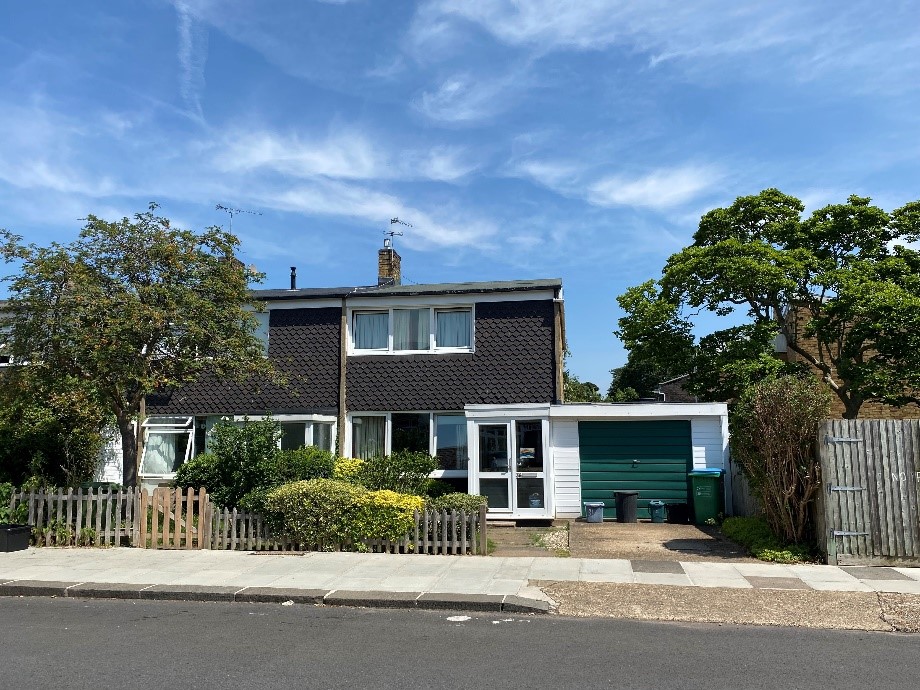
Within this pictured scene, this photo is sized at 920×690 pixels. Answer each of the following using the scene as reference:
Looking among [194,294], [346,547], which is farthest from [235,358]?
[346,547]

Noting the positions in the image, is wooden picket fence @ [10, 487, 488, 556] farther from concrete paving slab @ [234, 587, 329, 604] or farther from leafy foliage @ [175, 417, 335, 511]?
concrete paving slab @ [234, 587, 329, 604]

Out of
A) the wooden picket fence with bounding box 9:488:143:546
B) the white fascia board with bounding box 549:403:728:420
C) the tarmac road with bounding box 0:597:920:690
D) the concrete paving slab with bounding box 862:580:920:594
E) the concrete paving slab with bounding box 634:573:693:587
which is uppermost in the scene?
the white fascia board with bounding box 549:403:728:420

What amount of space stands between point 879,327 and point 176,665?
16762 millimetres

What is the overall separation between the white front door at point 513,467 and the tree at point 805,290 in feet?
17.1

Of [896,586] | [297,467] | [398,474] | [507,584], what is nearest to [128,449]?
[297,467]

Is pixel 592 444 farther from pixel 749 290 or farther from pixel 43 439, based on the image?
pixel 43 439

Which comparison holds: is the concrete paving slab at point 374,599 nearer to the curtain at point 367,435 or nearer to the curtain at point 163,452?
the curtain at point 367,435

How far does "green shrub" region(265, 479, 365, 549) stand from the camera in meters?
11.9

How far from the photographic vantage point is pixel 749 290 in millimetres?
19047

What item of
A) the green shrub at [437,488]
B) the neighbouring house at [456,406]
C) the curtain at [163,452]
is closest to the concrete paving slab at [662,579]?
the neighbouring house at [456,406]

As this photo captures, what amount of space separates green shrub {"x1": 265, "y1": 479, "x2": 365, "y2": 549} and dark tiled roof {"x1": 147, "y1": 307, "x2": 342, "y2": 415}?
662cm

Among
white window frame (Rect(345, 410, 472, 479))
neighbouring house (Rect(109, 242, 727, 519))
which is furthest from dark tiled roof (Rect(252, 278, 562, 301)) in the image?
white window frame (Rect(345, 410, 472, 479))

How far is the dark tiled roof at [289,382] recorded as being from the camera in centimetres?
1892

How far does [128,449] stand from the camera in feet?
46.5
